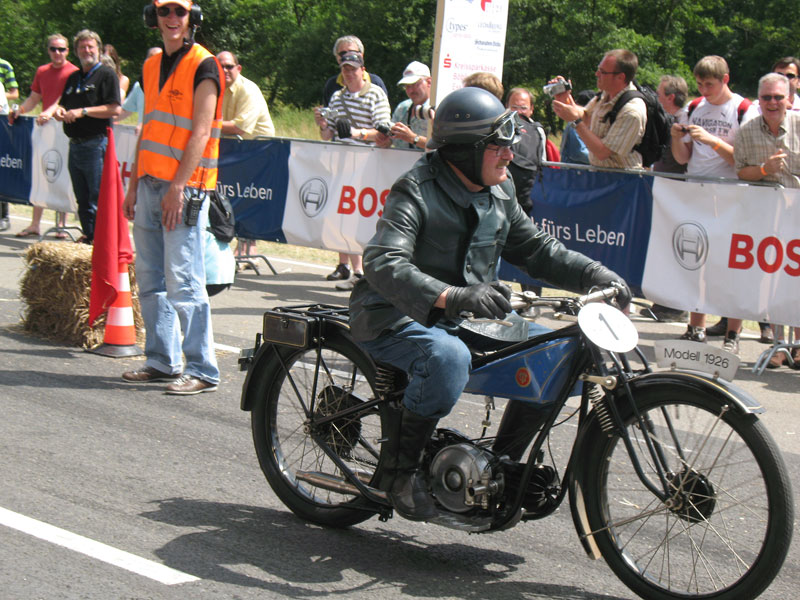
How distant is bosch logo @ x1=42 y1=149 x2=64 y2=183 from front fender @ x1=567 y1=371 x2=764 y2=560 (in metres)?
11.3

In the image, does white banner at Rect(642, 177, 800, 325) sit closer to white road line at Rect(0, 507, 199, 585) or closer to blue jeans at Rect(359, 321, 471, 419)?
blue jeans at Rect(359, 321, 471, 419)

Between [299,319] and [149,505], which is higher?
[299,319]

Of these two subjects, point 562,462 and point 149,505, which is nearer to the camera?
point 149,505

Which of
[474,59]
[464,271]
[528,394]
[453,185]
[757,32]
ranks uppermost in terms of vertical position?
[757,32]

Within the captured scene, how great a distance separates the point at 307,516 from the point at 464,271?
1302mm

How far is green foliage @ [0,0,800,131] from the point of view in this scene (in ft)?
130

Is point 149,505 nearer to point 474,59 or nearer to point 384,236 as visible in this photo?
point 384,236

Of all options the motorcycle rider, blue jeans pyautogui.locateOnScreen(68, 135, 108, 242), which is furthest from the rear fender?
blue jeans pyautogui.locateOnScreen(68, 135, 108, 242)

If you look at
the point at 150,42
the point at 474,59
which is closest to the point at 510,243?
the point at 474,59

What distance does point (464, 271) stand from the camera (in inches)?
164

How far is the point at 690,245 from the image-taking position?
8.95 m

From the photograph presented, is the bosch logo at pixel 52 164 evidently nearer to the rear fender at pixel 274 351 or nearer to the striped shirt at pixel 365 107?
the striped shirt at pixel 365 107

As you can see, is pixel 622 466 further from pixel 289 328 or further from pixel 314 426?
pixel 289 328

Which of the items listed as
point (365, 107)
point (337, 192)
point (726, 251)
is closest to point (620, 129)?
point (726, 251)
